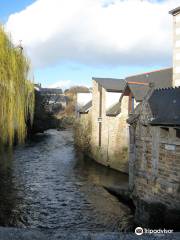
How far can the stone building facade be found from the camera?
9852 millimetres

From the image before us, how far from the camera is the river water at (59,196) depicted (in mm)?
11938

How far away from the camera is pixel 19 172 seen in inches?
803

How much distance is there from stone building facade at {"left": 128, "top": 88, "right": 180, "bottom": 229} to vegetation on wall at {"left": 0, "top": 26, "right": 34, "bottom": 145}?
4122 mm

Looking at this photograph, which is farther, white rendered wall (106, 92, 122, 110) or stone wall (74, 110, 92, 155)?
stone wall (74, 110, 92, 155)

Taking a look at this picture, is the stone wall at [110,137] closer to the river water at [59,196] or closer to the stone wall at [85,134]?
the stone wall at [85,134]

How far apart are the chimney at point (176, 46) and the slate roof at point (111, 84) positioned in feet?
35.6

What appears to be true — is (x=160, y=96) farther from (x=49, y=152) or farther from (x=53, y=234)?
(x=49, y=152)

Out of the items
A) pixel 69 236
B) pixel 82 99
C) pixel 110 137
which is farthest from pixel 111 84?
pixel 69 236

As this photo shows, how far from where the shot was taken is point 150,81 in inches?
909

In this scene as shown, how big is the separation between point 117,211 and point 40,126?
111ft

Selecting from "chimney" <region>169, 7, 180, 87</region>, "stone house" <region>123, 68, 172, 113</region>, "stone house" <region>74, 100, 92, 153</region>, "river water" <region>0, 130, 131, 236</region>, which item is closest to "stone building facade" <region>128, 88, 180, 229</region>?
"river water" <region>0, 130, 131, 236</region>

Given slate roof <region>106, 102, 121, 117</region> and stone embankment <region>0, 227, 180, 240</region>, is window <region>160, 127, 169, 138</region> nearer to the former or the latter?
stone embankment <region>0, 227, 180, 240</region>

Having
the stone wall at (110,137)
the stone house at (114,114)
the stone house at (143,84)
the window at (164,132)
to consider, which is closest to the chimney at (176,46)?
the stone house at (143,84)

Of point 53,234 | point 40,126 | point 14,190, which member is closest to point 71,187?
point 14,190
